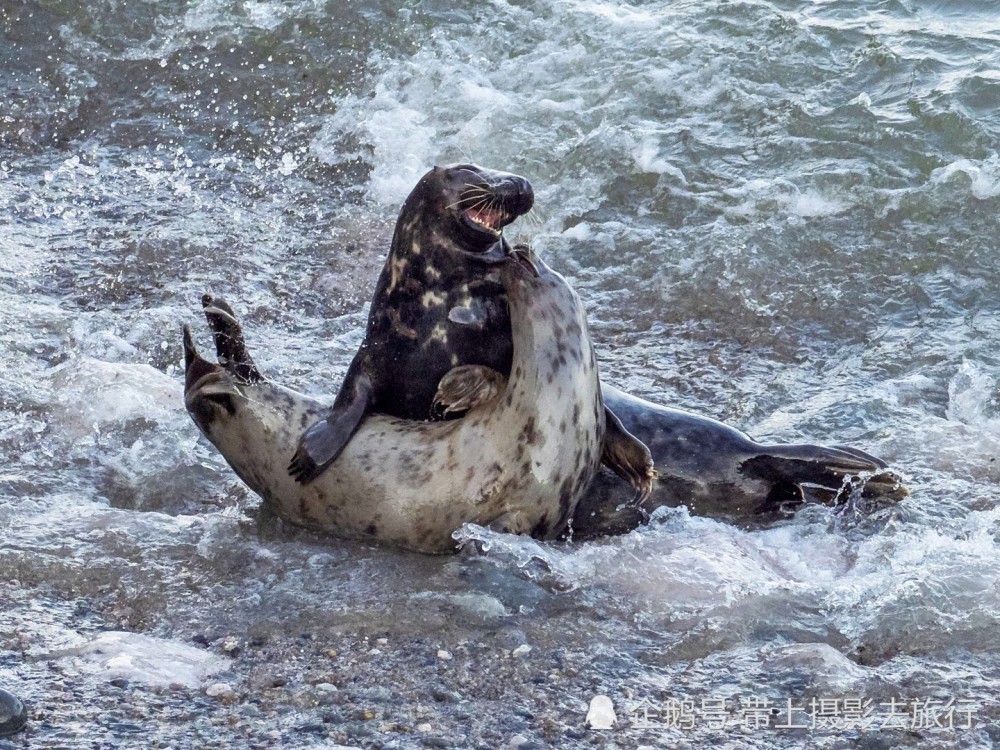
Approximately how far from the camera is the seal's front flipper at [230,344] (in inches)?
205

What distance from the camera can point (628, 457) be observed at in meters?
5.06

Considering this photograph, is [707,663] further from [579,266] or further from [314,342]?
[579,266]

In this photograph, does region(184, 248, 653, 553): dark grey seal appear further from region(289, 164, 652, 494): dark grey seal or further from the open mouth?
the open mouth

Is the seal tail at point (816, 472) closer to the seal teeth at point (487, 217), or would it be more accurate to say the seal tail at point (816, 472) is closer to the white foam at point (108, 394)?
the seal teeth at point (487, 217)

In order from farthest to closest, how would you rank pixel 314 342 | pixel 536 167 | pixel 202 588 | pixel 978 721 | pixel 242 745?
pixel 536 167 → pixel 314 342 → pixel 202 588 → pixel 978 721 → pixel 242 745

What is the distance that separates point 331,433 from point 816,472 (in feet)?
6.05

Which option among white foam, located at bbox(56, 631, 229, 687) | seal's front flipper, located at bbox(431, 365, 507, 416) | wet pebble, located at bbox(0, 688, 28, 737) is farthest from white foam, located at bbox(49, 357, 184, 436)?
wet pebble, located at bbox(0, 688, 28, 737)

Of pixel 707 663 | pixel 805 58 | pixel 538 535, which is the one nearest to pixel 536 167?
pixel 805 58

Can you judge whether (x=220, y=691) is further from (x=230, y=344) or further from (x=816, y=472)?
(x=816, y=472)

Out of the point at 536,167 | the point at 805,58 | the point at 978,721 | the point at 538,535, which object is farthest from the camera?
the point at 805,58

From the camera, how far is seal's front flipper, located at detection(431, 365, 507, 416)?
4941 millimetres

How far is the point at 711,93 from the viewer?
32.7ft

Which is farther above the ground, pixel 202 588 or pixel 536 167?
pixel 536 167

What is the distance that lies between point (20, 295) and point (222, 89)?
11.8ft
